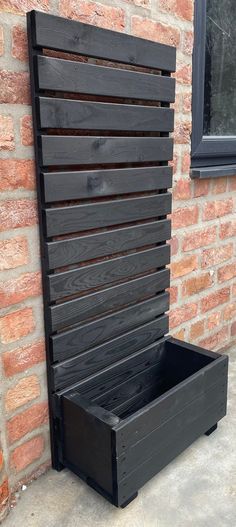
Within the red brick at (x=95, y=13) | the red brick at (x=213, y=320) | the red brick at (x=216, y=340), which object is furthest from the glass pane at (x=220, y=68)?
the red brick at (x=216, y=340)

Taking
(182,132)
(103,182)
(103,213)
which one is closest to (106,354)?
(103,213)

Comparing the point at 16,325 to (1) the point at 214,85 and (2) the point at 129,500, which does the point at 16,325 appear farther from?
(1) the point at 214,85

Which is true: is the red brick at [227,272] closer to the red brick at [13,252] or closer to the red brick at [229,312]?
the red brick at [229,312]

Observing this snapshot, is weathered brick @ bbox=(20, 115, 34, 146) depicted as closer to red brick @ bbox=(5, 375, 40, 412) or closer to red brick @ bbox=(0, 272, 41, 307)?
red brick @ bbox=(0, 272, 41, 307)

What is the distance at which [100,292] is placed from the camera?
152 centimetres

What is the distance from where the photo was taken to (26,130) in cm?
124

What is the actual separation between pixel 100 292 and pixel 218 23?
137cm

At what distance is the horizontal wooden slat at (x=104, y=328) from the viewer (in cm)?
143

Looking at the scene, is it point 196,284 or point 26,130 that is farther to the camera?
point 196,284

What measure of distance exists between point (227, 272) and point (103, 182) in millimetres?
1112

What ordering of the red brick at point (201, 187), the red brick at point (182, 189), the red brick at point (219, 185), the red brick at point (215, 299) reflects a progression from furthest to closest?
the red brick at point (215, 299) → the red brick at point (219, 185) → the red brick at point (201, 187) → the red brick at point (182, 189)

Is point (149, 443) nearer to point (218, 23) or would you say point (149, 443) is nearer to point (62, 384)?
point (62, 384)

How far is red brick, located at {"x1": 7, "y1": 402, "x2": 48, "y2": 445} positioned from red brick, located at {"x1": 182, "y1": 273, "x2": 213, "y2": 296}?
0.85 m

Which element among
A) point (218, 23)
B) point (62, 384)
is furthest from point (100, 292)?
point (218, 23)
